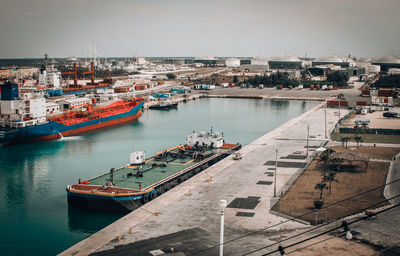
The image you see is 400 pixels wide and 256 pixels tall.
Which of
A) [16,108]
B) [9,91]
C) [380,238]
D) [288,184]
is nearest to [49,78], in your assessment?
[9,91]

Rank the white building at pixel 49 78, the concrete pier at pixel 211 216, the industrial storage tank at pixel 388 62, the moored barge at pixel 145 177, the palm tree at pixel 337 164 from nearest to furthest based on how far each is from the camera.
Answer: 1. the concrete pier at pixel 211 216
2. the moored barge at pixel 145 177
3. the palm tree at pixel 337 164
4. the white building at pixel 49 78
5. the industrial storage tank at pixel 388 62

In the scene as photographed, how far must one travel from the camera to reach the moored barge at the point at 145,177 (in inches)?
959

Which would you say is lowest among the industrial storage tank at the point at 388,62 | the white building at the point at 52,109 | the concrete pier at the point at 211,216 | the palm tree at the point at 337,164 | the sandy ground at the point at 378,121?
the concrete pier at the point at 211,216

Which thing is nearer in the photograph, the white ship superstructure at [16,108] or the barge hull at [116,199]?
the barge hull at [116,199]

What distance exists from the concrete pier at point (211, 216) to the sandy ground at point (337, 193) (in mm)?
905

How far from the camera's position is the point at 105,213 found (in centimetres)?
2478

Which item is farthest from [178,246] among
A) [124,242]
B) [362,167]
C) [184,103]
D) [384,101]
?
[184,103]

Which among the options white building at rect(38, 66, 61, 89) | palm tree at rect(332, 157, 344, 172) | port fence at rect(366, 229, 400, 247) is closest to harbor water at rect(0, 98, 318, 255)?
port fence at rect(366, 229, 400, 247)

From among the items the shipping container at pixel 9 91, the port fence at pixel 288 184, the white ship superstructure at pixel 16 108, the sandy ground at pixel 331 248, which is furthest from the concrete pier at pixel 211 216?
the shipping container at pixel 9 91

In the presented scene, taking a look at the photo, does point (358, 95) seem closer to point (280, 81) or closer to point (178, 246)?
point (280, 81)

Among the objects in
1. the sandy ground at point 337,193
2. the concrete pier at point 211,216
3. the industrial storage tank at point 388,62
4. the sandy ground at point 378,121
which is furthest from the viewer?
the industrial storage tank at point 388,62

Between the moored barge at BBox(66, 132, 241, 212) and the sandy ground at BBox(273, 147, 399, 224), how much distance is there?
26.4ft

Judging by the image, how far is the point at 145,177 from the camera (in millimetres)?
28344

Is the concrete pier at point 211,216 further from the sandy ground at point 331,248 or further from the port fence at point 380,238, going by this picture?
the port fence at point 380,238
